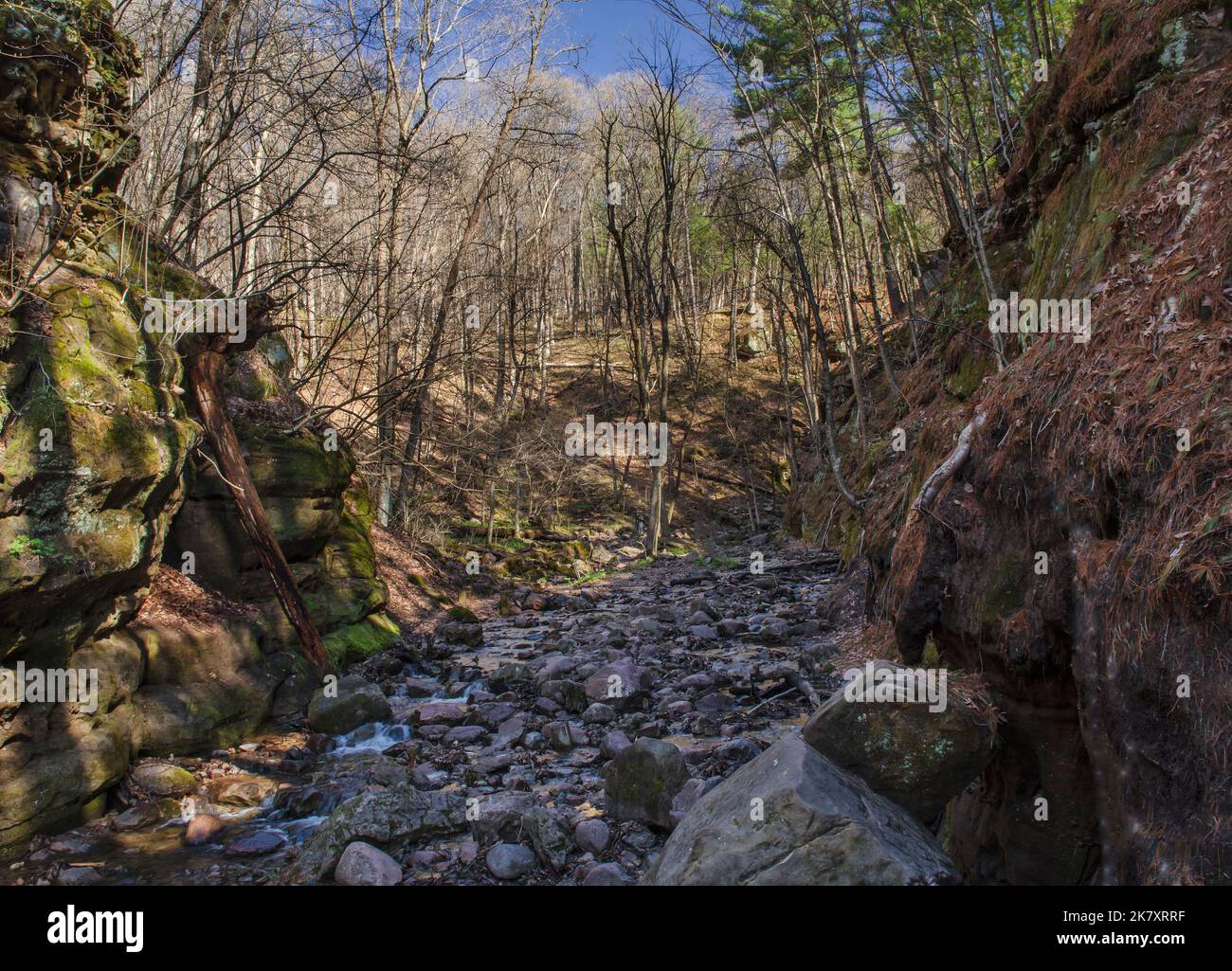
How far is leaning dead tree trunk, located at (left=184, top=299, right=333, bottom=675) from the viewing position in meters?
7.96

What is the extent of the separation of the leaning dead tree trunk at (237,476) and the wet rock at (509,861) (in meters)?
4.64

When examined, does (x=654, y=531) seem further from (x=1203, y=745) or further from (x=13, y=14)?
(x=1203, y=745)

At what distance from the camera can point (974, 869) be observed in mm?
3588

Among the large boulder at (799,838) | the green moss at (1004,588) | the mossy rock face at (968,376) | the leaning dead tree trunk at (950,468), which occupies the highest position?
the mossy rock face at (968,376)

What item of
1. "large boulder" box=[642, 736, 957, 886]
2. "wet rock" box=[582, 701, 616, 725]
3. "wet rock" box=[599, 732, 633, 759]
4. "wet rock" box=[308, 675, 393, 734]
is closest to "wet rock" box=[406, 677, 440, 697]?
"wet rock" box=[308, 675, 393, 734]

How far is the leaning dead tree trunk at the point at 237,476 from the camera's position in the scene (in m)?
7.96

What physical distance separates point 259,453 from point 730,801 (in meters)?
7.83

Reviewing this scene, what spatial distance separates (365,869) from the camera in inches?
170

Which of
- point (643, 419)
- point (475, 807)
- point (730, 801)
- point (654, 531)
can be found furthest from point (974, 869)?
point (643, 419)

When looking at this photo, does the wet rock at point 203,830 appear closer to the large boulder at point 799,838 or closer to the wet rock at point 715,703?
the large boulder at point 799,838

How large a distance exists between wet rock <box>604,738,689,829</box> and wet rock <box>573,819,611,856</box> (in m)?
0.25

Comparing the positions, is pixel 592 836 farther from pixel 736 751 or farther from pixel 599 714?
pixel 599 714

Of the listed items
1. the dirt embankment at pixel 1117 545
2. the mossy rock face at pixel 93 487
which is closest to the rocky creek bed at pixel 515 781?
the mossy rock face at pixel 93 487

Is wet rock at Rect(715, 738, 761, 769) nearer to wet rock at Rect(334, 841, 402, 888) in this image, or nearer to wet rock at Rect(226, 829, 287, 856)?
wet rock at Rect(334, 841, 402, 888)
